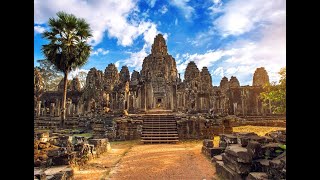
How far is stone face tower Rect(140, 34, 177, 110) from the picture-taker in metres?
34.9

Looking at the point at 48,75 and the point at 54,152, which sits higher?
the point at 48,75

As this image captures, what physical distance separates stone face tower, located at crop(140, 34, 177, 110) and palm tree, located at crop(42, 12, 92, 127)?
14.5 meters

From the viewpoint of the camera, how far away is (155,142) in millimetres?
14453

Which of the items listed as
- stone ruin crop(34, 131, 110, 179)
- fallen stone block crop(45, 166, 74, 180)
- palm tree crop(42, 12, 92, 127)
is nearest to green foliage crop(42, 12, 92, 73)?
palm tree crop(42, 12, 92, 127)

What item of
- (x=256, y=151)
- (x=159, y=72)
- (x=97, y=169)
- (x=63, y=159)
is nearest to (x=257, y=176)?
(x=256, y=151)

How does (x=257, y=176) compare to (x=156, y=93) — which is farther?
(x=156, y=93)

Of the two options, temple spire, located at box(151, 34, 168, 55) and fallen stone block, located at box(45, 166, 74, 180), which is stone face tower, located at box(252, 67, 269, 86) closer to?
temple spire, located at box(151, 34, 168, 55)

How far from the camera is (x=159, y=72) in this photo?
3778 cm

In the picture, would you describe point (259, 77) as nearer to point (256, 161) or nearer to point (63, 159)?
point (256, 161)

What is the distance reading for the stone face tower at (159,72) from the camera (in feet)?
115

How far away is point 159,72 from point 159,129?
22127 millimetres
